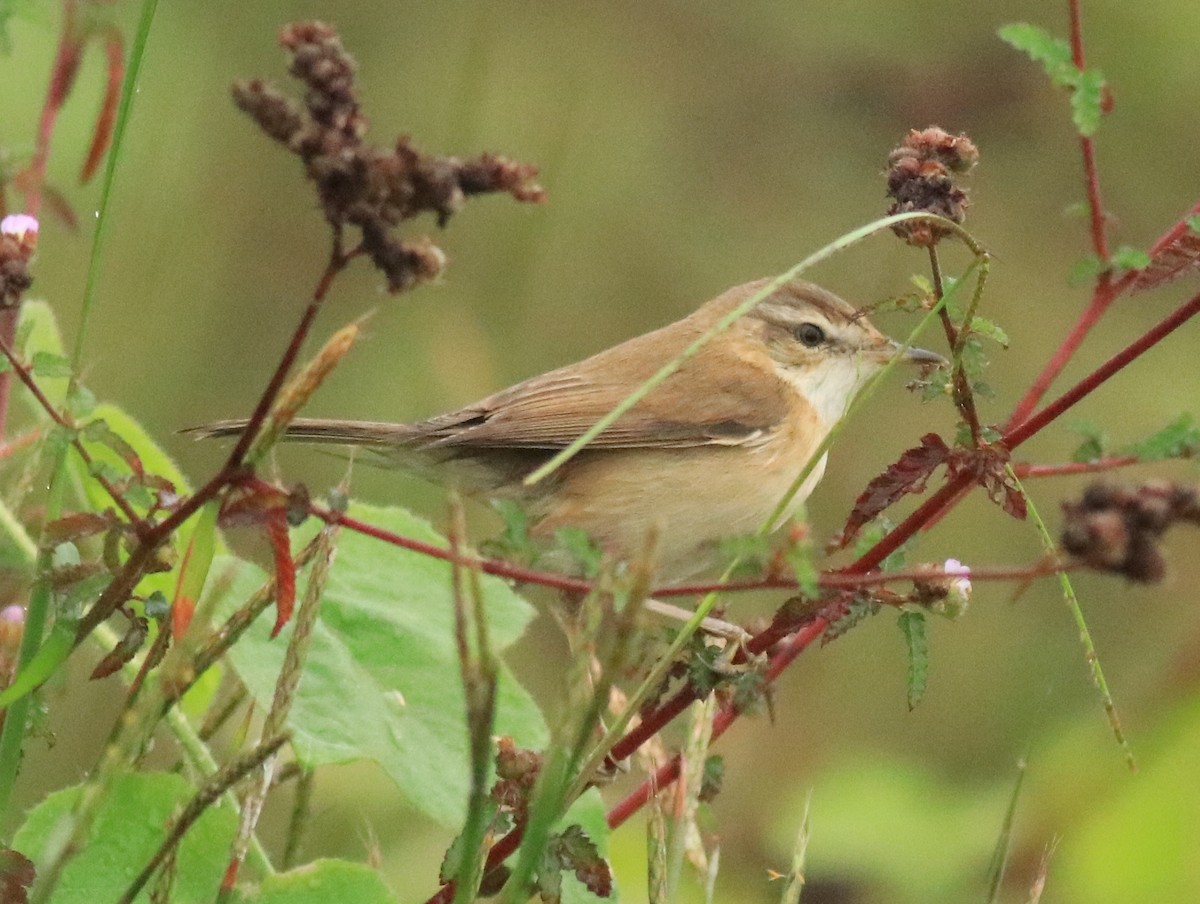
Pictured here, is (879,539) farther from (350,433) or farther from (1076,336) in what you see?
(350,433)

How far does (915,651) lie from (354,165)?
87cm

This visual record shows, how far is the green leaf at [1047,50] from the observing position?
5.98ft

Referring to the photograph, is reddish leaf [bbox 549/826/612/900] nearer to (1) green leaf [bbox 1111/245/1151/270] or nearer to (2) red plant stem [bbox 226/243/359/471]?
(2) red plant stem [bbox 226/243/359/471]

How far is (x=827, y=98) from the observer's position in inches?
256

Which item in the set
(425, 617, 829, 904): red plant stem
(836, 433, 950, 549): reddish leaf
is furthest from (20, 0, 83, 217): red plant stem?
(836, 433, 950, 549): reddish leaf

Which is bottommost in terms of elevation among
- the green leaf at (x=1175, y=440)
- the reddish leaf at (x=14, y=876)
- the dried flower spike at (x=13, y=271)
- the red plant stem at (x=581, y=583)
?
the reddish leaf at (x=14, y=876)

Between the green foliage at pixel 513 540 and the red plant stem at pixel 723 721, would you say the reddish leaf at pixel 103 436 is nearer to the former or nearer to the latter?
the green foliage at pixel 513 540

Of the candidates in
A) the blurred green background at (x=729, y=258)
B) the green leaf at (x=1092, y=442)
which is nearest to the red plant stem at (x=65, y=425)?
the green leaf at (x=1092, y=442)

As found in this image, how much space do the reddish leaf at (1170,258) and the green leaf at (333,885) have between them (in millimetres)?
1191

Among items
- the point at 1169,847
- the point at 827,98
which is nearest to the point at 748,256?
the point at 827,98

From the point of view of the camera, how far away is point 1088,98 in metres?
1.81

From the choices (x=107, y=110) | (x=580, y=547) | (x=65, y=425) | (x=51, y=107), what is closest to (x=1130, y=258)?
(x=580, y=547)

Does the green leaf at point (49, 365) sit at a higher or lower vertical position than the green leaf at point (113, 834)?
higher

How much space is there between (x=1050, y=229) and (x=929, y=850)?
3363 mm
